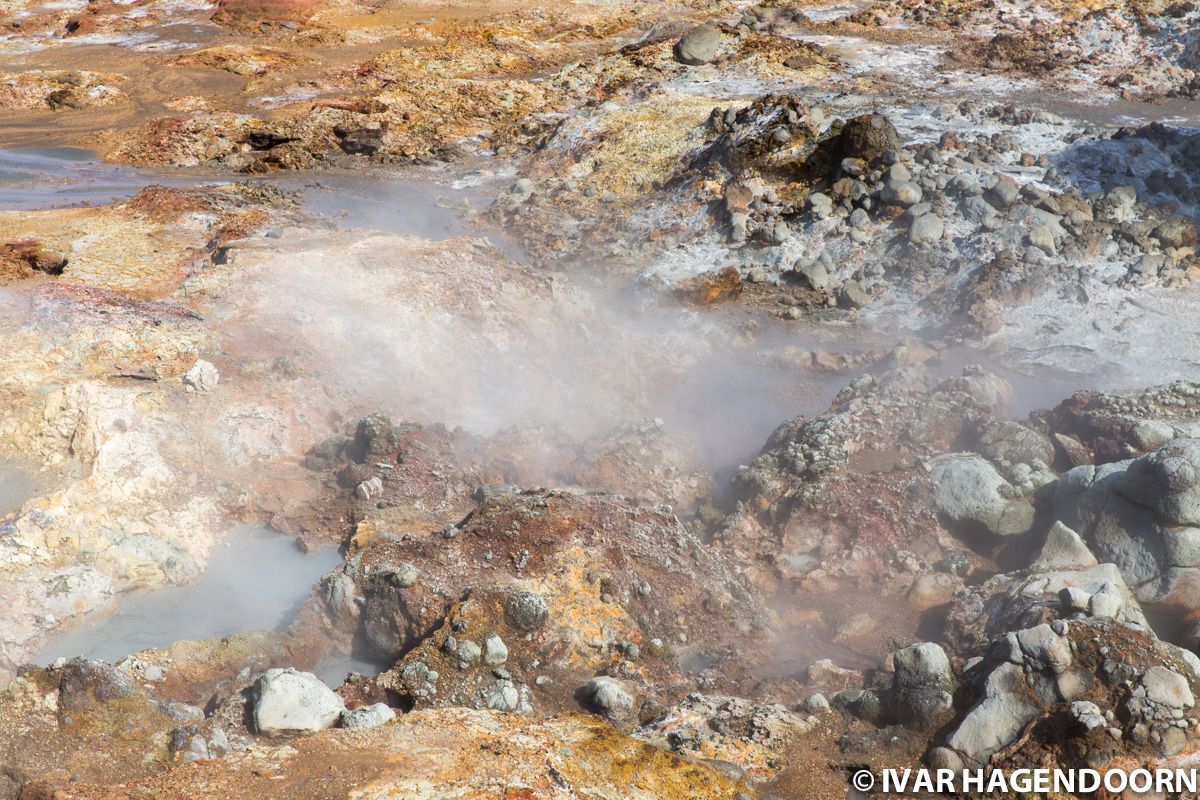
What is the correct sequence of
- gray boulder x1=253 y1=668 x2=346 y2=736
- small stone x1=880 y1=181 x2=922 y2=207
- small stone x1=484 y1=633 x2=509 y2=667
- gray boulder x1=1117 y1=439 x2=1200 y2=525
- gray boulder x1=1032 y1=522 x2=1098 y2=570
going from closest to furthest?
gray boulder x1=253 y1=668 x2=346 y2=736 → small stone x1=484 y1=633 x2=509 y2=667 → gray boulder x1=1117 y1=439 x2=1200 y2=525 → gray boulder x1=1032 y1=522 x2=1098 y2=570 → small stone x1=880 y1=181 x2=922 y2=207

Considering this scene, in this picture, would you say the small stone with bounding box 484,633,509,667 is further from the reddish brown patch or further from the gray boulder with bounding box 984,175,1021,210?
the gray boulder with bounding box 984,175,1021,210

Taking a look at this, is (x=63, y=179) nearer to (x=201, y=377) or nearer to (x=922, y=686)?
(x=201, y=377)

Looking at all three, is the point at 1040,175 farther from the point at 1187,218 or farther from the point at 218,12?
the point at 218,12

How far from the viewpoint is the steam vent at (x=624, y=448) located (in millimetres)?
4797

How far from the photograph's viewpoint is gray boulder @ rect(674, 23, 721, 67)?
1730cm

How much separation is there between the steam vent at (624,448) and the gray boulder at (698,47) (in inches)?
33.8

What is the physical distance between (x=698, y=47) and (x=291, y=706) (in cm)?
1569

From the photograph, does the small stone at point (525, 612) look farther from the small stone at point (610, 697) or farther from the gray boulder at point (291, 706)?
the gray boulder at point (291, 706)

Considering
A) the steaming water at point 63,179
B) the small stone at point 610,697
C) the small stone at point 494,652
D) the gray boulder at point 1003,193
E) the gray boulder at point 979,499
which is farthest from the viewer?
the steaming water at point 63,179

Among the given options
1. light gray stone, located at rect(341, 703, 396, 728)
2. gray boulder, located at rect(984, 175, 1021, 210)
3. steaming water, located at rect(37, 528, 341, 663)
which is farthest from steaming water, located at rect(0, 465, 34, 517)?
gray boulder, located at rect(984, 175, 1021, 210)

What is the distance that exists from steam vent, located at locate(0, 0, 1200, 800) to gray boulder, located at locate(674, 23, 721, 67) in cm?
86

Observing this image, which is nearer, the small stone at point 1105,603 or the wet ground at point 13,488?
the small stone at point 1105,603

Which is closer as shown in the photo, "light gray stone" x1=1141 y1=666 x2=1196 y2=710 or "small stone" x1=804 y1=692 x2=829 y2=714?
"light gray stone" x1=1141 y1=666 x2=1196 y2=710

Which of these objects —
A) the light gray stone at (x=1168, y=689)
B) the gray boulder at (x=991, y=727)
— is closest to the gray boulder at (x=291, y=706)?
the gray boulder at (x=991, y=727)
